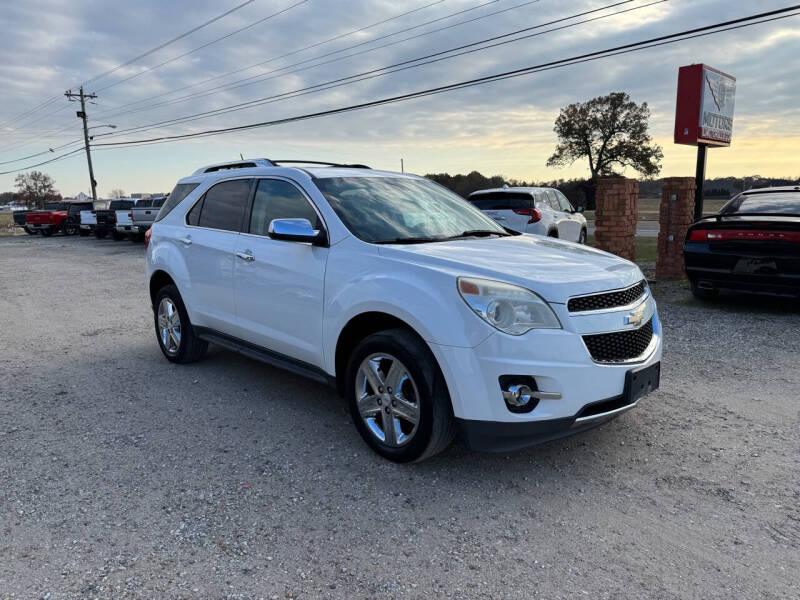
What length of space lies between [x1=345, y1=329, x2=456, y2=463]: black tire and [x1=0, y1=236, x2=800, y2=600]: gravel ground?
0.17 metres

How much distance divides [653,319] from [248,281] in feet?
9.53

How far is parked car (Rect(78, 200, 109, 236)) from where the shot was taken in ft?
93.7

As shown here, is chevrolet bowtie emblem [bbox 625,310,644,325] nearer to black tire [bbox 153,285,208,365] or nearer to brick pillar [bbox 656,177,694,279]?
black tire [bbox 153,285,208,365]

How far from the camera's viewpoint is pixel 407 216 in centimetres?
429

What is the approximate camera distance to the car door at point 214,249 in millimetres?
4926

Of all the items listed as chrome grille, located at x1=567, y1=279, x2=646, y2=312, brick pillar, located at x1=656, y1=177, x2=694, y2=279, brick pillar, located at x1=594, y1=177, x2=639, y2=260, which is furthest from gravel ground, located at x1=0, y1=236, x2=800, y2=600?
brick pillar, located at x1=656, y1=177, x2=694, y2=279

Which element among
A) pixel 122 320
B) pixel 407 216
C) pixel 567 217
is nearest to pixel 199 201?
pixel 407 216

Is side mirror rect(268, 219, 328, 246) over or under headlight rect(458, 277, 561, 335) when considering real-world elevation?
over

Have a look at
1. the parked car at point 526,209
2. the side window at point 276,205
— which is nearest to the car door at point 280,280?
the side window at point 276,205

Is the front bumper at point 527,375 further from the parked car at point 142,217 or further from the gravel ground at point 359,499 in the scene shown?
the parked car at point 142,217

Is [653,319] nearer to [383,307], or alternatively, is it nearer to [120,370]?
[383,307]

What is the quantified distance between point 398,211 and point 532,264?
1.20m

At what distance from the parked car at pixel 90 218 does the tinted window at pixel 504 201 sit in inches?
874

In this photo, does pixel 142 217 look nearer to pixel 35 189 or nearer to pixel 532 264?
pixel 532 264
